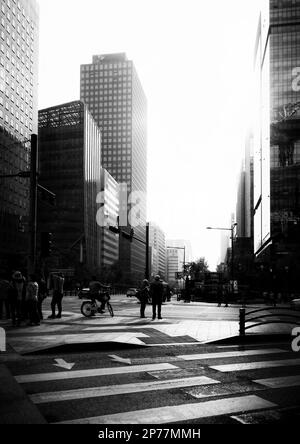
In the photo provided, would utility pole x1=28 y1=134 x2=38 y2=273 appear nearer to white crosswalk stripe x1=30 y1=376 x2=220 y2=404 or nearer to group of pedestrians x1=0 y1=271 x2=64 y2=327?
group of pedestrians x1=0 y1=271 x2=64 y2=327

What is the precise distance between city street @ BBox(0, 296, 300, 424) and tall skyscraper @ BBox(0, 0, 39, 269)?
80945 mm

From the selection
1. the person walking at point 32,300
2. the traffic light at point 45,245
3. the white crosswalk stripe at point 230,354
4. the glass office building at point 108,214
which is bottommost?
the white crosswalk stripe at point 230,354

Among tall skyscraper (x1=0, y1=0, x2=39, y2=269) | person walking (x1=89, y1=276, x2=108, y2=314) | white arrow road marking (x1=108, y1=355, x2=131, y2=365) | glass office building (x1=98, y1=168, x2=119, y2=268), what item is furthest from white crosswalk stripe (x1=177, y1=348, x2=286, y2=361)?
glass office building (x1=98, y1=168, x2=119, y2=268)

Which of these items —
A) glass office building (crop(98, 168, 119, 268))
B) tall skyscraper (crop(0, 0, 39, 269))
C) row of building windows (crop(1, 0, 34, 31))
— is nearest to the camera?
tall skyscraper (crop(0, 0, 39, 269))

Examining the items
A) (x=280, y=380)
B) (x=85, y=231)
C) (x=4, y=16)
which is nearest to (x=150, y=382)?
(x=280, y=380)

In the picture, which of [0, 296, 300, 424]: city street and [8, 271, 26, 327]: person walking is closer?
[0, 296, 300, 424]: city street

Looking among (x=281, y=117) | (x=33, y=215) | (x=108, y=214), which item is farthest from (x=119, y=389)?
(x=108, y=214)

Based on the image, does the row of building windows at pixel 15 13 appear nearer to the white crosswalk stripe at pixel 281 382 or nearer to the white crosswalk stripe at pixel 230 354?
the white crosswalk stripe at pixel 230 354

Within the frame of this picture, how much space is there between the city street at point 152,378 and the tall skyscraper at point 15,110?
80.9 metres

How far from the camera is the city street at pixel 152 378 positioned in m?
5.91

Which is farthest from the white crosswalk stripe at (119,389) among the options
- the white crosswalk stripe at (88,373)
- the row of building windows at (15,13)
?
the row of building windows at (15,13)

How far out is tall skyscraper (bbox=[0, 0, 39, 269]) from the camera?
95.9m
